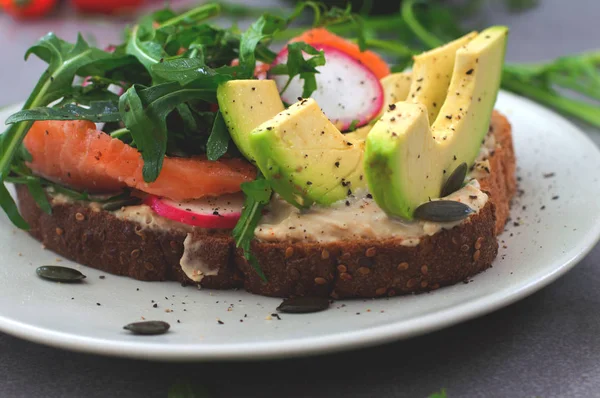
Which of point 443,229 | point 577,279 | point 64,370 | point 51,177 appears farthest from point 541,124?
point 64,370

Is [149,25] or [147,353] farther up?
[149,25]

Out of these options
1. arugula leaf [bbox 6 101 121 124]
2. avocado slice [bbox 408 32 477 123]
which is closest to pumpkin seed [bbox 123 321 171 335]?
arugula leaf [bbox 6 101 121 124]

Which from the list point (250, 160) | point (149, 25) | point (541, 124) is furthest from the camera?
point (541, 124)

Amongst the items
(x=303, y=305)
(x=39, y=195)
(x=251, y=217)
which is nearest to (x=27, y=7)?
(x=39, y=195)

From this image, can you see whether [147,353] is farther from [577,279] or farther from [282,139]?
[577,279]

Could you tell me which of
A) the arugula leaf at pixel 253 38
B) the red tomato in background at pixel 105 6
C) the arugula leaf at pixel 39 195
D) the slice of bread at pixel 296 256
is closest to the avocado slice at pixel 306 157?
the slice of bread at pixel 296 256

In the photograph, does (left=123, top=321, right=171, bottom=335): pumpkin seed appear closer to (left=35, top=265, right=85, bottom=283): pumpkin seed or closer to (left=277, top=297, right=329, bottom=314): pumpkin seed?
(left=277, top=297, right=329, bottom=314): pumpkin seed

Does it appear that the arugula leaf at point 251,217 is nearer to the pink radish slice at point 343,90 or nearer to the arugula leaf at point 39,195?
the pink radish slice at point 343,90

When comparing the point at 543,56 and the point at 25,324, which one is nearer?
the point at 25,324
